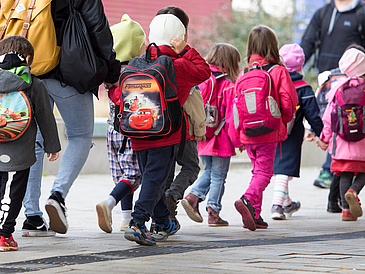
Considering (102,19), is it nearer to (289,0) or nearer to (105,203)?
(105,203)

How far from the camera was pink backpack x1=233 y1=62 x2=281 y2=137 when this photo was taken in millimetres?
5516

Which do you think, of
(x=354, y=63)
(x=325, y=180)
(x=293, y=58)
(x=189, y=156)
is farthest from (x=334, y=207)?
(x=325, y=180)

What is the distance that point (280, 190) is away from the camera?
6.50 meters

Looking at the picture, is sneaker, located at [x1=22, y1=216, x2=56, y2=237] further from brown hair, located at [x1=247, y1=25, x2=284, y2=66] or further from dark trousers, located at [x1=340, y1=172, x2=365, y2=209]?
dark trousers, located at [x1=340, y1=172, x2=365, y2=209]

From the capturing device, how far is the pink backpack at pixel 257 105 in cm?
552

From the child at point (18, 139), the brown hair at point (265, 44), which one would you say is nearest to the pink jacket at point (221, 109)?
the brown hair at point (265, 44)

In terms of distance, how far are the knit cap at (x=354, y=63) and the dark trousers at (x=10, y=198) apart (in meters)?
3.80

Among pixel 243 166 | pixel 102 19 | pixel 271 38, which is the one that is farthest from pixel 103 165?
pixel 102 19

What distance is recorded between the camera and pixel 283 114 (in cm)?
567

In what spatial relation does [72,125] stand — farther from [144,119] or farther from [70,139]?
[144,119]

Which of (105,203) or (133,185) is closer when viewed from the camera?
(105,203)

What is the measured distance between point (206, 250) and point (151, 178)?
626mm

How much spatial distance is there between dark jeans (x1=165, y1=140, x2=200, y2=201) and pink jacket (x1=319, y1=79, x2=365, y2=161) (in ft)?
6.59

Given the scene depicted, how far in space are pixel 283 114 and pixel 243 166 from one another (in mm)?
7296
